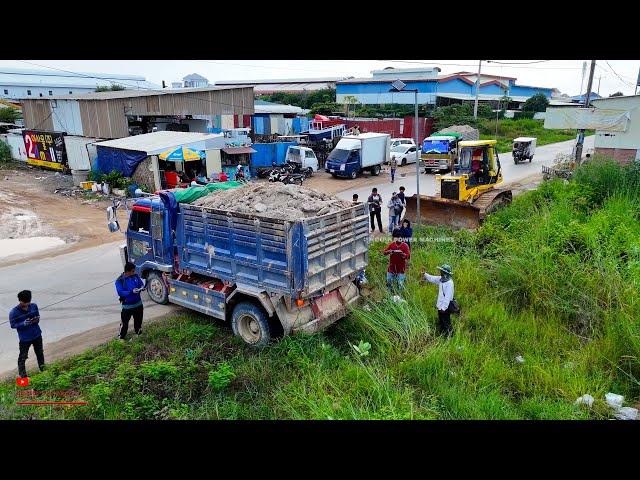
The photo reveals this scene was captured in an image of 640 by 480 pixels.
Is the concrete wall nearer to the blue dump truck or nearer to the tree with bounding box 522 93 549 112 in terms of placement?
the blue dump truck

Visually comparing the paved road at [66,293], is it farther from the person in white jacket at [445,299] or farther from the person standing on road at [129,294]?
the person in white jacket at [445,299]

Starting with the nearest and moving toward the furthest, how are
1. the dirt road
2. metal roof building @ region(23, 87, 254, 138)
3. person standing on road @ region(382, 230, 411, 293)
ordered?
1. person standing on road @ region(382, 230, 411, 293)
2. the dirt road
3. metal roof building @ region(23, 87, 254, 138)

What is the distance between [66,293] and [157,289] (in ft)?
7.68

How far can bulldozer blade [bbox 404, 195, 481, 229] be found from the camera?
42.8 feet

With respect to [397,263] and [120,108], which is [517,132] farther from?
[397,263]

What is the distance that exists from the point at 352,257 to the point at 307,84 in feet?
225

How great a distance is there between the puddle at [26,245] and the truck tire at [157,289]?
225 inches

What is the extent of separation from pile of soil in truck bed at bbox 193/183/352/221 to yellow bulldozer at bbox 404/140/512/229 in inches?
236

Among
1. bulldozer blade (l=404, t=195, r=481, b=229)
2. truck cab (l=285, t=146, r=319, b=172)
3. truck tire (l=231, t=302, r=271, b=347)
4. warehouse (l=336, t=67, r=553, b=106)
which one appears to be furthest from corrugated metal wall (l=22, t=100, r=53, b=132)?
warehouse (l=336, t=67, r=553, b=106)

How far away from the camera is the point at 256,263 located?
742cm

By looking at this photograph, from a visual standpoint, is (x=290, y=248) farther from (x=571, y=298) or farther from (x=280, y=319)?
(x=571, y=298)

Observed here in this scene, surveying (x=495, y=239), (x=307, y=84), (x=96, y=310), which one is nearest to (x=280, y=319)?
(x=96, y=310)
